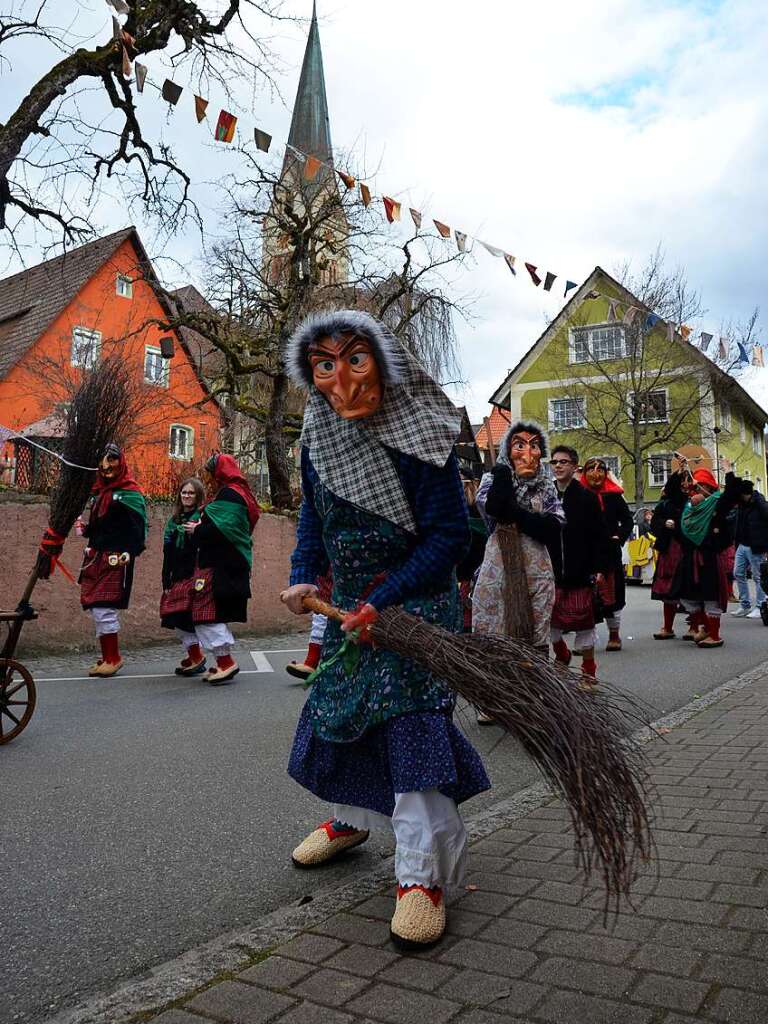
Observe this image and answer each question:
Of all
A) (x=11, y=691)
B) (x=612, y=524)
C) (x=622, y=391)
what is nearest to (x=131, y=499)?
(x=11, y=691)

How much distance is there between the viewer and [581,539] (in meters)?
7.31

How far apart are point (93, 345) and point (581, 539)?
46.2 feet

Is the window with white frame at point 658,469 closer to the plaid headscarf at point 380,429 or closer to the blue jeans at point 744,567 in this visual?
the blue jeans at point 744,567

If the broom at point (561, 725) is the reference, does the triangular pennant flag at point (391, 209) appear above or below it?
above

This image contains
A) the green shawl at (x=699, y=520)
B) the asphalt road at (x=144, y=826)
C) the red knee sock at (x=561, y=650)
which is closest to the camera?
the asphalt road at (x=144, y=826)

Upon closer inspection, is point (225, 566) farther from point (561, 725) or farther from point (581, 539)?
point (561, 725)

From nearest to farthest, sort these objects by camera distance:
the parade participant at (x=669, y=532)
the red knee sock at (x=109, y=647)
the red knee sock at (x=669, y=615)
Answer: the red knee sock at (x=109, y=647) → the parade participant at (x=669, y=532) → the red knee sock at (x=669, y=615)

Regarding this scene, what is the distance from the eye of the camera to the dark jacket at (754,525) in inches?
536

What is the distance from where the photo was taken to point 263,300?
68.5 ft

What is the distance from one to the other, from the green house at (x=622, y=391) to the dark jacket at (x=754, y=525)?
20075 millimetres

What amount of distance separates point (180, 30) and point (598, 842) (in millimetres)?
15800

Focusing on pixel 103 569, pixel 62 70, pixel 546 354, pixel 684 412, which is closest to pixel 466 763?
pixel 103 569

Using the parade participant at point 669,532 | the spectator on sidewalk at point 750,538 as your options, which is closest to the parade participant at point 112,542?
the parade participant at point 669,532

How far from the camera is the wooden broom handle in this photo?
2959 millimetres
